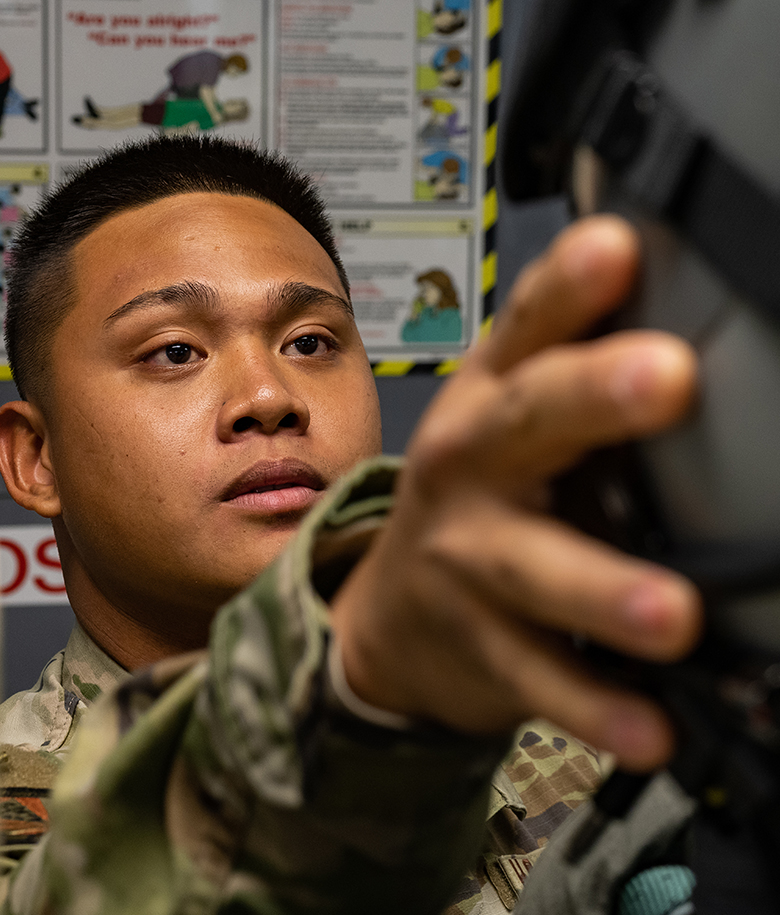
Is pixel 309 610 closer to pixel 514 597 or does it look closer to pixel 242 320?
pixel 514 597

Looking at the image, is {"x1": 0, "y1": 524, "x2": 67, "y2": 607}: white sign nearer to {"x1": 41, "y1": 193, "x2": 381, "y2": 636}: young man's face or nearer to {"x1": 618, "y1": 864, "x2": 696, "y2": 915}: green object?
{"x1": 41, "y1": 193, "x2": 381, "y2": 636}: young man's face

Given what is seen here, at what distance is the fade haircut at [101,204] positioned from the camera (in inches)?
35.3

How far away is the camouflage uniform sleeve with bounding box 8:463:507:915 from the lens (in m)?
0.34

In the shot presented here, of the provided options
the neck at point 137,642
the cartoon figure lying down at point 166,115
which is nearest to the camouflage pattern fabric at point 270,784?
the neck at point 137,642

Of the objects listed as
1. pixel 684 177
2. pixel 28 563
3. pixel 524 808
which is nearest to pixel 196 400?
pixel 524 808

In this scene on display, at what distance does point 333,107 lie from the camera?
1.34 m

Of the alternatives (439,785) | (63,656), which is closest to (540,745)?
(63,656)

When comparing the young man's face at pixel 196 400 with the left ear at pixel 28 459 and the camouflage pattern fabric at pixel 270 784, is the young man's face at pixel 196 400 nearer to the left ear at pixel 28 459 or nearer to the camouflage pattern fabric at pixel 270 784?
the left ear at pixel 28 459

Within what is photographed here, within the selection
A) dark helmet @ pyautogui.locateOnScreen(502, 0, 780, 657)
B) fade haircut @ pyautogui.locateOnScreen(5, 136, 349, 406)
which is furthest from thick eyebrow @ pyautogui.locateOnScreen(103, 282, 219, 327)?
dark helmet @ pyautogui.locateOnScreen(502, 0, 780, 657)

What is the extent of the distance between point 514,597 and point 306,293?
1.95 ft

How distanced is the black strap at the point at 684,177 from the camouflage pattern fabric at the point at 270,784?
176 mm

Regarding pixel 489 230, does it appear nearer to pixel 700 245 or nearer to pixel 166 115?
pixel 166 115

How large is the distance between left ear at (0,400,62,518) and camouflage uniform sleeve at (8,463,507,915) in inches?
20.6

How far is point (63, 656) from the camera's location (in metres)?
0.91
